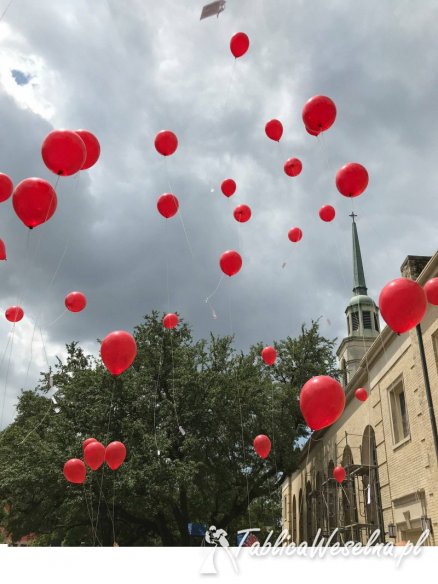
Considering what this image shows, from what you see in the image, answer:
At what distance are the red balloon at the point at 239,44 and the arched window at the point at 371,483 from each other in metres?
12.6

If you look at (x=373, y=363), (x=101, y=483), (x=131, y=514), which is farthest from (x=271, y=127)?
(x=131, y=514)

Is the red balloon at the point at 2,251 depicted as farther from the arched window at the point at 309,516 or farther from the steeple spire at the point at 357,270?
the steeple spire at the point at 357,270

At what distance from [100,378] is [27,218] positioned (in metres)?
18.0

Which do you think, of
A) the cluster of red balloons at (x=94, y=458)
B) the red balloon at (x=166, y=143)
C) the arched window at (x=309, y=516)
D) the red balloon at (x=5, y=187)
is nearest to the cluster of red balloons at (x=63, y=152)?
the red balloon at (x=5, y=187)

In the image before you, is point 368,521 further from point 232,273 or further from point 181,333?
point 181,333

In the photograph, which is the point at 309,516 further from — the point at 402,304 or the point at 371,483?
the point at 402,304

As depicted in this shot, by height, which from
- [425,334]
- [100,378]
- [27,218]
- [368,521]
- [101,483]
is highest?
[100,378]

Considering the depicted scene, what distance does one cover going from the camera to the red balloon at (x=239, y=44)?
8.97 m

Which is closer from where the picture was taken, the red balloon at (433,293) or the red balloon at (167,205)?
the red balloon at (433,293)

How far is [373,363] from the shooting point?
16.7 meters

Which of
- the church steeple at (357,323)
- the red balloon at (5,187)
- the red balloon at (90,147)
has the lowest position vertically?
the red balloon at (5,187)

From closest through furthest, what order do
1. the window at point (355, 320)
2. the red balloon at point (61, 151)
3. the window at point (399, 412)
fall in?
the red balloon at point (61, 151)
the window at point (399, 412)
the window at point (355, 320)

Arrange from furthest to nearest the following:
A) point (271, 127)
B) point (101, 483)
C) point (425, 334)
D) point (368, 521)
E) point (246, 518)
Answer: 1. point (246, 518)
2. point (101, 483)
3. point (368, 521)
4. point (425, 334)
5. point (271, 127)

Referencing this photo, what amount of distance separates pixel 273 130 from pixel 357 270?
41366 millimetres
